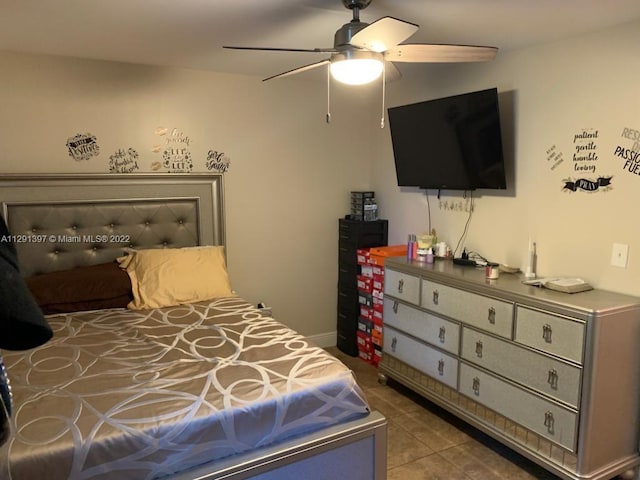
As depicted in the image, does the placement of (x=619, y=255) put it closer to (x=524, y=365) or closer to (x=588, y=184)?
(x=588, y=184)

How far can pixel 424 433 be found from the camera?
112 inches

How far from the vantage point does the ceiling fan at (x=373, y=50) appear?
1869 mm

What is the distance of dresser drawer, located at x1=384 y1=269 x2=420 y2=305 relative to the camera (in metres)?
3.12

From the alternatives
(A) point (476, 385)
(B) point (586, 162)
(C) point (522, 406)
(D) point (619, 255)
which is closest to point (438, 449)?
(A) point (476, 385)

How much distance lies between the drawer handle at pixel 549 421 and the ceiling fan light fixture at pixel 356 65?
5.85ft

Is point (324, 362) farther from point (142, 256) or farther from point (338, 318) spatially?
point (338, 318)

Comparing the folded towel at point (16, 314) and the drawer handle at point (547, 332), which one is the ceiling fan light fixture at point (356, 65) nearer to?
the drawer handle at point (547, 332)

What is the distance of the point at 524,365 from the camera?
→ 2.44m

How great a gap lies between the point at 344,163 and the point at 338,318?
4.35 feet

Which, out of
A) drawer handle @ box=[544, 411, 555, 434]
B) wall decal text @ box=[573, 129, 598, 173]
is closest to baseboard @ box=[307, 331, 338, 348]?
drawer handle @ box=[544, 411, 555, 434]

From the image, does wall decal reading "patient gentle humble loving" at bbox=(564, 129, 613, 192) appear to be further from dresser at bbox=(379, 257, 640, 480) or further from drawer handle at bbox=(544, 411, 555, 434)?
drawer handle at bbox=(544, 411, 555, 434)

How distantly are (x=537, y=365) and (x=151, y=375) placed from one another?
5.86 ft

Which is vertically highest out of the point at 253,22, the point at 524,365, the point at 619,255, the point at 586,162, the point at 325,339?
the point at 253,22

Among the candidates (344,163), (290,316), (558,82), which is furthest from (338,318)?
(558,82)
